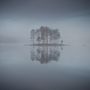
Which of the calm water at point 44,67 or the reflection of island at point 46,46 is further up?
the reflection of island at point 46,46

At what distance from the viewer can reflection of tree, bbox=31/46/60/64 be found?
2203 millimetres

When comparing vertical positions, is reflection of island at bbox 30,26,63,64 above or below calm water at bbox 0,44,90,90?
above

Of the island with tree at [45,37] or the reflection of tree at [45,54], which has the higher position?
the island with tree at [45,37]

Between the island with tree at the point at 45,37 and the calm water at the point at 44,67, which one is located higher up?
the island with tree at the point at 45,37

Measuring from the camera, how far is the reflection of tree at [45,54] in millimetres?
2203

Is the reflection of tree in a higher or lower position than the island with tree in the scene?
lower

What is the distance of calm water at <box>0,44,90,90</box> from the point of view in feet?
7.20

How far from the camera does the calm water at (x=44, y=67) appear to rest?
86.4 inches

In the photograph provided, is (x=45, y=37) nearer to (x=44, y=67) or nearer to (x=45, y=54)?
(x=45, y=54)

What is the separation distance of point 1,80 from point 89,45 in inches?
44.9

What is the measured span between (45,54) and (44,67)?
158 millimetres

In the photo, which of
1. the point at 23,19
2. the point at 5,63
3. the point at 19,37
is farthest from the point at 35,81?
the point at 23,19

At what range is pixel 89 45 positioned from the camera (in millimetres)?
2230

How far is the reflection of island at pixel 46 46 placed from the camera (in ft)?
7.24
